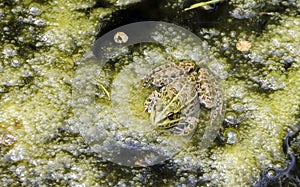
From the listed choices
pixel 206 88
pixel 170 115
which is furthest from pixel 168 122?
pixel 206 88

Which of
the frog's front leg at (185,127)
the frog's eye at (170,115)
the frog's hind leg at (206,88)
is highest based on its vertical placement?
the frog's hind leg at (206,88)

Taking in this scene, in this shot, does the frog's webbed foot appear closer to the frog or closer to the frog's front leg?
the frog

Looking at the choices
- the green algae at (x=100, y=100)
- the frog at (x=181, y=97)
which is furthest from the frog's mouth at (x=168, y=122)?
the green algae at (x=100, y=100)

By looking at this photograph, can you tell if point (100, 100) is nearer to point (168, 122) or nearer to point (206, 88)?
point (168, 122)

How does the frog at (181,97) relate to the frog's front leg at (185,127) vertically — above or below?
above

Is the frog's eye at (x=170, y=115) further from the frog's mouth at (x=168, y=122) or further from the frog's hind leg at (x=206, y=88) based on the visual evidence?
the frog's hind leg at (x=206, y=88)

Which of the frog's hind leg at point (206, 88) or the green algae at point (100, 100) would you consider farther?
the frog's hind leg at point (206, 88)
